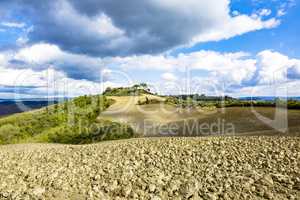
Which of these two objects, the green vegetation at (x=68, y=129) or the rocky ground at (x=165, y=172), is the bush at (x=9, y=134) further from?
the rocky ground at (x=165, y=172)

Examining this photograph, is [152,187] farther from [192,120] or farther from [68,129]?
[192,120]

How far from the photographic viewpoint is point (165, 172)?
856 cm

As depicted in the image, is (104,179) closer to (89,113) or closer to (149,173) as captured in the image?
(149,173)

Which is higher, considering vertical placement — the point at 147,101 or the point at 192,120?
the point at 147,101

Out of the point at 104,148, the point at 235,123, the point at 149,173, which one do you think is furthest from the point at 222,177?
the point at 235,123

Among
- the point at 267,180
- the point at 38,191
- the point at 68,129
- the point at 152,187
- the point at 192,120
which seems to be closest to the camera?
the point at 267,180

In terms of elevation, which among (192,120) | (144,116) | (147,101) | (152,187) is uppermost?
(147,101)

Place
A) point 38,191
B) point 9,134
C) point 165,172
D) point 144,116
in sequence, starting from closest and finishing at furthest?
point 38,191 → point 165,172 → point 9,134 → point 144,116

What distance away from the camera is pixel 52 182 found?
28.4ft

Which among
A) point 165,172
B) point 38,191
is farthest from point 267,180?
point 38,191

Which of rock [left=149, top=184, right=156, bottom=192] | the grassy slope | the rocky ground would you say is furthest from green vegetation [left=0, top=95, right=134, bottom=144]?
rock [left=149, top=184, right=156, bottom=192]

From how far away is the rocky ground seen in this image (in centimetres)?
731

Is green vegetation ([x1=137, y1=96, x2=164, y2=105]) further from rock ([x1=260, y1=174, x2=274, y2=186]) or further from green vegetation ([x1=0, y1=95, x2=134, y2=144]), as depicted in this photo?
rock ([x1=260, y1=174, x2=274, y2=186])

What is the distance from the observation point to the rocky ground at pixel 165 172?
24.0 feet
